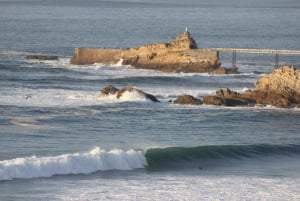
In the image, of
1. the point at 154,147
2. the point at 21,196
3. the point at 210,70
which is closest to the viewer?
the point at 21,196

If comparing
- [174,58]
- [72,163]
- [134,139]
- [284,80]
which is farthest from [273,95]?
[174,58]

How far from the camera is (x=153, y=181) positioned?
104ft

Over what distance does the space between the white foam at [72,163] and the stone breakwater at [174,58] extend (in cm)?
3818

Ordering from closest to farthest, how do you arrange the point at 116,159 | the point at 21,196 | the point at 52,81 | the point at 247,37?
the point at 21,196 < the point at 116,159 < the point at 52,81 < the point at 247,37

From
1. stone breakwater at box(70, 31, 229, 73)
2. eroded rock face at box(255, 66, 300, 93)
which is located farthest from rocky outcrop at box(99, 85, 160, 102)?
stone breakwater at box(70, 31, 229, 73)

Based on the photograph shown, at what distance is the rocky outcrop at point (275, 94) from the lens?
50.6 m

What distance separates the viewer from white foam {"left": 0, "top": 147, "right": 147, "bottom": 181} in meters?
31.1

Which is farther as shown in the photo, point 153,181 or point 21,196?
point 153,181

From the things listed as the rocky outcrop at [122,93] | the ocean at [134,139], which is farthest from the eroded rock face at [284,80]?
the rocky outcrop at [122,93]

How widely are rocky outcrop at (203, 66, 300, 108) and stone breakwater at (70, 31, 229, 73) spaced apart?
20.0m

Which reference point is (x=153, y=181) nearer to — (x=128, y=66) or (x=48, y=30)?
(x=128, y=66)

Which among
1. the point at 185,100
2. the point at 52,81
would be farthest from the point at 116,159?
the point at 52,81

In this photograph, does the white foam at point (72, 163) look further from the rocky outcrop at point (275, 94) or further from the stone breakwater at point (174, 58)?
the stone breakwater at point (174, 58)

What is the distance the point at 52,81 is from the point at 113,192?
112 ft
